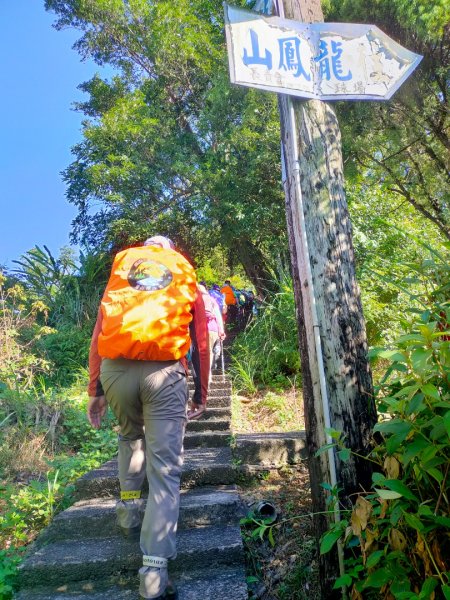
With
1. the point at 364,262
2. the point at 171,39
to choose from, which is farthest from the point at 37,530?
the point at 171,39

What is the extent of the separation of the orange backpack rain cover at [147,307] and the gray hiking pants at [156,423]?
8cm

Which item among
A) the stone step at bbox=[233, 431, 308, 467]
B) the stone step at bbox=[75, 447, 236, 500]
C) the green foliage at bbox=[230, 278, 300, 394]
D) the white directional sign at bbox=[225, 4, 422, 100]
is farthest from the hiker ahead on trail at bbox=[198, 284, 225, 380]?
the white directional sign at bbox=[225, 4, 422, 100]

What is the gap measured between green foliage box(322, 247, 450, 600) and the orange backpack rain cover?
1.01m

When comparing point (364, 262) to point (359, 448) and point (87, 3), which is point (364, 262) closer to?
point (359, 448)

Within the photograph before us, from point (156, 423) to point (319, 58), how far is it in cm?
198

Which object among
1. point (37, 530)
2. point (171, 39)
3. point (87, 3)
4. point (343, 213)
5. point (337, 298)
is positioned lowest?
point (37, 530)

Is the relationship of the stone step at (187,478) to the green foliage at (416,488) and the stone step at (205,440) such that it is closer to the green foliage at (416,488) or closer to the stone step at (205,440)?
the stone step at (205,440)

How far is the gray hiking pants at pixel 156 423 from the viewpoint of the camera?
79.2 inches

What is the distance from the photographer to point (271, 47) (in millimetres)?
2260

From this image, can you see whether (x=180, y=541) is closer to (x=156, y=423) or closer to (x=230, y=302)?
(x=156, y=423)

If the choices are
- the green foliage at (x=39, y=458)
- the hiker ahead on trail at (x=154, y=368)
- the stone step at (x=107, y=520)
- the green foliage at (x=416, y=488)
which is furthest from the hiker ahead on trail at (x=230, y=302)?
the green foliage at (x=416, y=488)

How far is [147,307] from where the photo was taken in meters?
2.19

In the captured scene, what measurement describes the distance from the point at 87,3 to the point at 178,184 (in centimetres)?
539

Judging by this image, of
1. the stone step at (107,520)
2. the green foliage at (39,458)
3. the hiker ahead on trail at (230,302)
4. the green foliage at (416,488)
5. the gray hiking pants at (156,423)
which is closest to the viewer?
the green foliage at (416,488)
